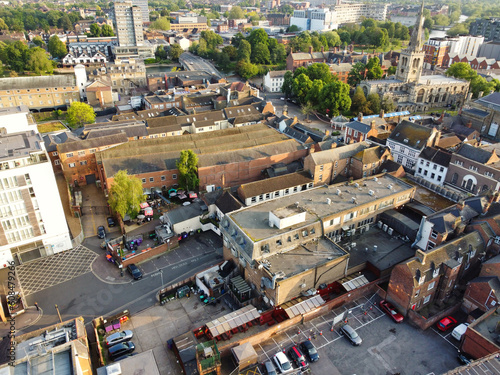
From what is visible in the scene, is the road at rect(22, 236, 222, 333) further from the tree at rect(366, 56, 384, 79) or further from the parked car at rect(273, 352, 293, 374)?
the tree at rect(366, 56, 384, 79)

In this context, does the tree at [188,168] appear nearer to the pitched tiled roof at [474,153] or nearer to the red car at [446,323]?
the red car at [446,323]

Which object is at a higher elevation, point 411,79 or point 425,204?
point 411,79

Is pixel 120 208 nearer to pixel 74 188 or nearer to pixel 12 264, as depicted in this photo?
pixel 12 264

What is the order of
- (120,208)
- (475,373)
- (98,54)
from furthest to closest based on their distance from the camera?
(98,54) → (120,208) → (475,373)

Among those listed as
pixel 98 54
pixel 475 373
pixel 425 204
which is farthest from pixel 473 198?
pixel 98 54

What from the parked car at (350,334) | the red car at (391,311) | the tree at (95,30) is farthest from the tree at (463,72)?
the tree at (95,30)

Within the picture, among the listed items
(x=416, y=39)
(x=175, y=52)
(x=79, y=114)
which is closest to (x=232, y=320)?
(x=79, y=114)

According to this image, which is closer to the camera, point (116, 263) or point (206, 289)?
point (206, 289)
